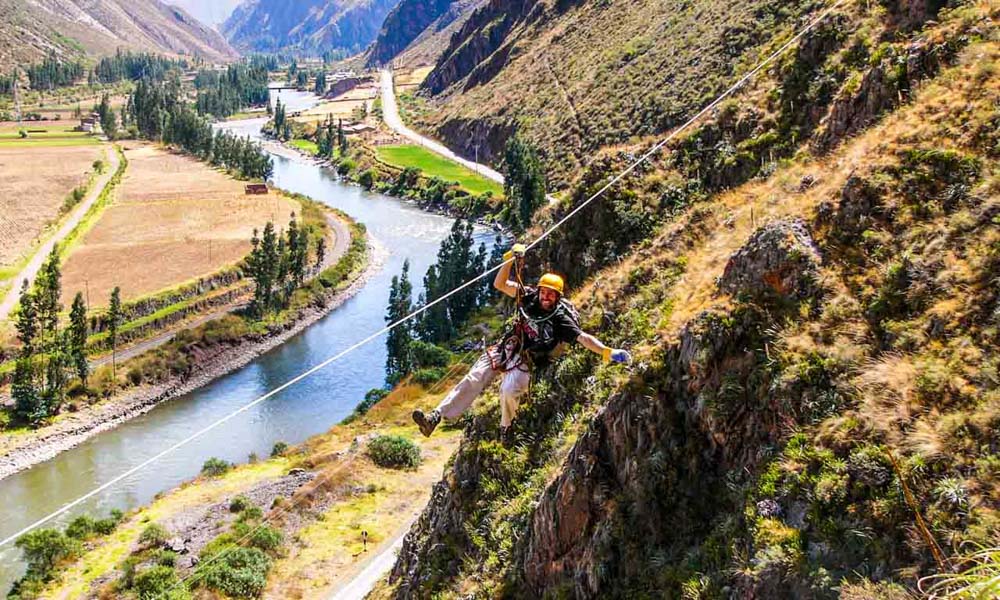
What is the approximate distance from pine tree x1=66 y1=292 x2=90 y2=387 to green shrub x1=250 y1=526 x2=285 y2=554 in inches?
1029

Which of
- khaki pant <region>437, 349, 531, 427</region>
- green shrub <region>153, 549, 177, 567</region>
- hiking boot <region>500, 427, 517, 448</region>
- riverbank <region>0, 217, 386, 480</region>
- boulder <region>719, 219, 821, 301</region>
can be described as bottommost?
riverbank <region>0, 217, 386, 480</region>

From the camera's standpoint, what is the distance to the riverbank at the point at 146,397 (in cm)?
4250

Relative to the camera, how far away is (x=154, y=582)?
2658 cm

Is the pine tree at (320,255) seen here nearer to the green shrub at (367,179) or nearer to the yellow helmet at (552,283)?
the green shrub at (367,179)

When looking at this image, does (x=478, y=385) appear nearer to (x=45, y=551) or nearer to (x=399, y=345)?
(x=45, y=551)

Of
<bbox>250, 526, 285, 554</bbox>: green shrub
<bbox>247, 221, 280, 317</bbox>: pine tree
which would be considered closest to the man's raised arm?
<bbox>250, 526, 285, 554</bbox>: green shrub

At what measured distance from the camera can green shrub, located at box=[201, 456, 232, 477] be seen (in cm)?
3803

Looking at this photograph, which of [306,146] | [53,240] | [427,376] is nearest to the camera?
[427,376]

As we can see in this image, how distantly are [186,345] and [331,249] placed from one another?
26.2 meters

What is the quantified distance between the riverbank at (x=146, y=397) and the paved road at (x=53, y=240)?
13797 millimetres

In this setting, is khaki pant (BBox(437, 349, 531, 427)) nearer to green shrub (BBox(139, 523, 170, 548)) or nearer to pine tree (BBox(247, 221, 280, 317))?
green shrub (BBox(139, 523, 170, 548))

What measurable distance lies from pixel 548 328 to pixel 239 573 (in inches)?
802

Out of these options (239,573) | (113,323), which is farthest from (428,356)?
(239,573)

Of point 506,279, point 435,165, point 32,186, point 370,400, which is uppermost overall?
point 506,279
